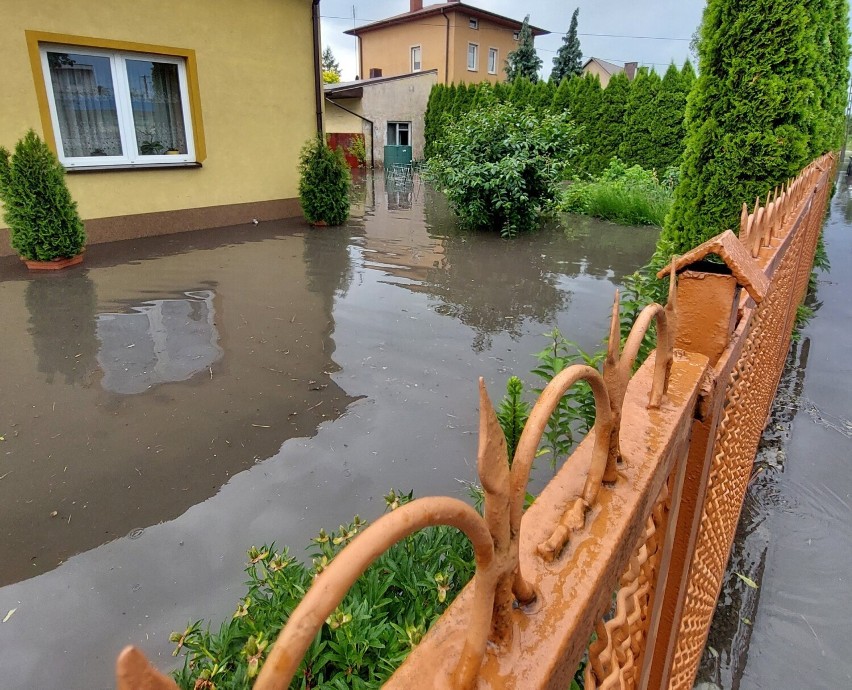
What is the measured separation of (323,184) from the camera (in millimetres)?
10102

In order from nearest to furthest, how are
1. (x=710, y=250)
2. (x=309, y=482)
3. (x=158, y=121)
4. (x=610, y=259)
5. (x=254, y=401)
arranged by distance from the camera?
(x=710, y=250), (x=309, y=482), (x=254, y=401), (x=610, y=259), (x=158, y=121)

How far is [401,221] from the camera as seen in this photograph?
11.5m

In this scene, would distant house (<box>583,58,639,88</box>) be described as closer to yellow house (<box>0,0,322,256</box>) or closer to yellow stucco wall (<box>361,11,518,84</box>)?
yellow stucco wall (<box>361,11,518,84</box>)

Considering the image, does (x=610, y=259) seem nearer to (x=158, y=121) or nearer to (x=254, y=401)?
(x=254, y=401)

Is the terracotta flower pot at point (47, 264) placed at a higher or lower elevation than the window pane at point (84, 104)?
lower

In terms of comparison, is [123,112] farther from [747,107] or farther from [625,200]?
[625,200]

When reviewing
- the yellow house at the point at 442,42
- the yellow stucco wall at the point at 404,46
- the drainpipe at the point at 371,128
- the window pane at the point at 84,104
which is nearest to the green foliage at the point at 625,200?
the window pane at the point at 84,104

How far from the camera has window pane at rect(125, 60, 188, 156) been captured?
9078 mm

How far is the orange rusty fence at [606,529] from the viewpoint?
0.55m

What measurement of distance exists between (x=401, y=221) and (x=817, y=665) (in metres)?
10.3

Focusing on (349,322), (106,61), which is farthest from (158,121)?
(349,322)

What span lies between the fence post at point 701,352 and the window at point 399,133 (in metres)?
27.3

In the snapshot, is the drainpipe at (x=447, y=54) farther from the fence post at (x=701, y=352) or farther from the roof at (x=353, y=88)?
the fence post at (x=701, y=352)

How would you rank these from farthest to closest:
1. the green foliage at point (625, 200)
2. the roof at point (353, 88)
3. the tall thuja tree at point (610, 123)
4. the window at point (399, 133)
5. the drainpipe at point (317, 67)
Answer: the window at point (399, 133) → the roof at point (353, 88) → the tall thuja tree at point (610, 123) → the green foliage at point (625, 200) → the drainpipe at point (317, 67)
